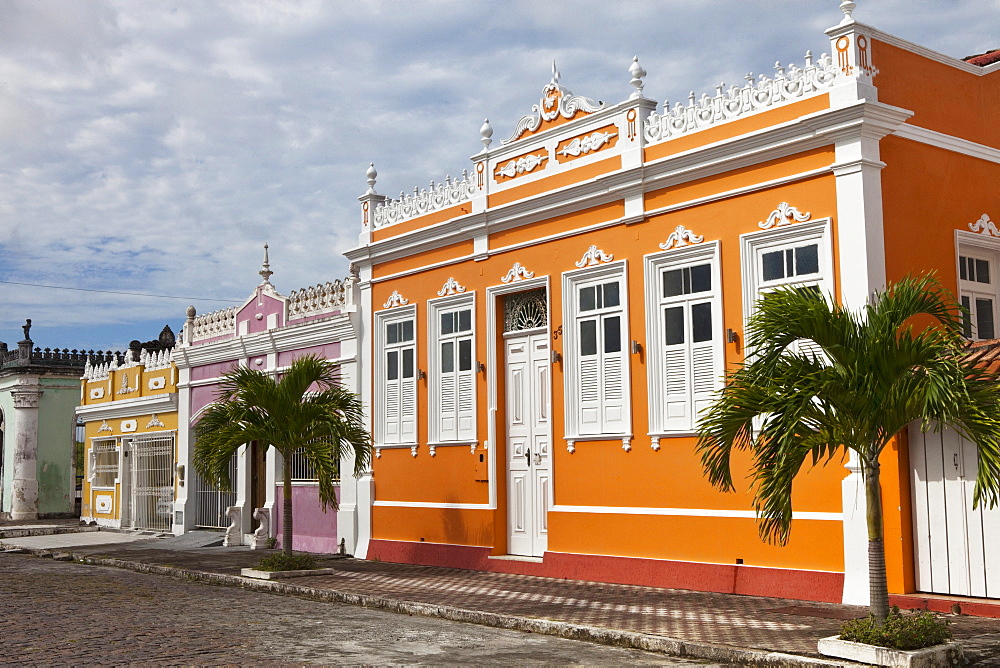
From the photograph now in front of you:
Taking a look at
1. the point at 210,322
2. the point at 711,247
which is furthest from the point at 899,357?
the point at 210,322

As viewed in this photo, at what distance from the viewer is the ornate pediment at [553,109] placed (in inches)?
521

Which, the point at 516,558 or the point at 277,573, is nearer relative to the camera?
the point at 277,573

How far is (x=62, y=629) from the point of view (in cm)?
921

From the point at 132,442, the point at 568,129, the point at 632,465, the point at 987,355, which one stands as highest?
the point at 568,129

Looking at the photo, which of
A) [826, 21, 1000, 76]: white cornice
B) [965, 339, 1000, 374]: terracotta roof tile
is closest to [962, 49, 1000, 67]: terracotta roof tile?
[826, 21, 1000, 76]: white cornice

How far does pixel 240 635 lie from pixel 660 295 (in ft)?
19.4

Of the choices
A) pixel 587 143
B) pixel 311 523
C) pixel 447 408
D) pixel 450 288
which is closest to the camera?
pixel 587 143

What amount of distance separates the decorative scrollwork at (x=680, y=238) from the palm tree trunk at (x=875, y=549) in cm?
465

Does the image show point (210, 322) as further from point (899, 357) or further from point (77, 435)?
point (899, 357)

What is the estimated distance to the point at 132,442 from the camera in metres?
24.0

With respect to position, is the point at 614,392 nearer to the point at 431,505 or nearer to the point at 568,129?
the point at 568,129

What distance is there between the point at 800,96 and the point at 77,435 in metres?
27.1

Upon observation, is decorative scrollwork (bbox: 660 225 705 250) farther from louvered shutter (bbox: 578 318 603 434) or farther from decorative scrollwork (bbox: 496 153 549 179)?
decorative scrollwork (bbox: 496 153 549 179)

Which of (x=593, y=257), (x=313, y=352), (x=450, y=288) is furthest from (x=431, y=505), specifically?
(x=593, y=257)
